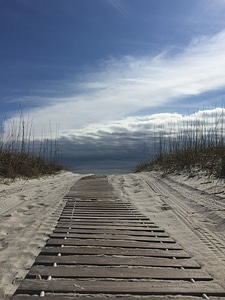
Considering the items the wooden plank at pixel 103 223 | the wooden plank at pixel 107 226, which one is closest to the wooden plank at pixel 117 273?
the wooden plank at pixel 107 226

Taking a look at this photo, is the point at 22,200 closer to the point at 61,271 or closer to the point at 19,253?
the point at 19,253

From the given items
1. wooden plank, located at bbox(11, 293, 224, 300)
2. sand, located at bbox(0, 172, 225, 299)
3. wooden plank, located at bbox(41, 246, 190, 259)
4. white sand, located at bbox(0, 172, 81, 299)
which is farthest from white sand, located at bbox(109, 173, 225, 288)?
white sand, located at bbox(0, 172, 81, 299)

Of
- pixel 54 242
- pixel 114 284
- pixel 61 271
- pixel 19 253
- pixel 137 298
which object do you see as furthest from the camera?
pixel 54 242

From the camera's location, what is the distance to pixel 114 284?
8.04ft

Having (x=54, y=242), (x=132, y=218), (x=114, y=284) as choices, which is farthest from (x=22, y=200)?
(x=114, y=284)

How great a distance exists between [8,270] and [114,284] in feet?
2.70

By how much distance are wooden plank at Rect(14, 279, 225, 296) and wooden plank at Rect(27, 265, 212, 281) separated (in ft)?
0.33

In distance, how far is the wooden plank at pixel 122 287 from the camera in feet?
7.69

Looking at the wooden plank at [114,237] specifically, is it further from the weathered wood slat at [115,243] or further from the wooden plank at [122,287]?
the wooden plank at [122,287]

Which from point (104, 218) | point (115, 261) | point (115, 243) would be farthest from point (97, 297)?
point (104, 218)

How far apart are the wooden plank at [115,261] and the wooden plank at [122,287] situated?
389 millimetres

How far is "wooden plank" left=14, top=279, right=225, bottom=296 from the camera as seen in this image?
7.69 feet

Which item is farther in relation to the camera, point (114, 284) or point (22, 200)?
point (22, 200)

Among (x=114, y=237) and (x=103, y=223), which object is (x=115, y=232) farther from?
(x=103, y=223)
